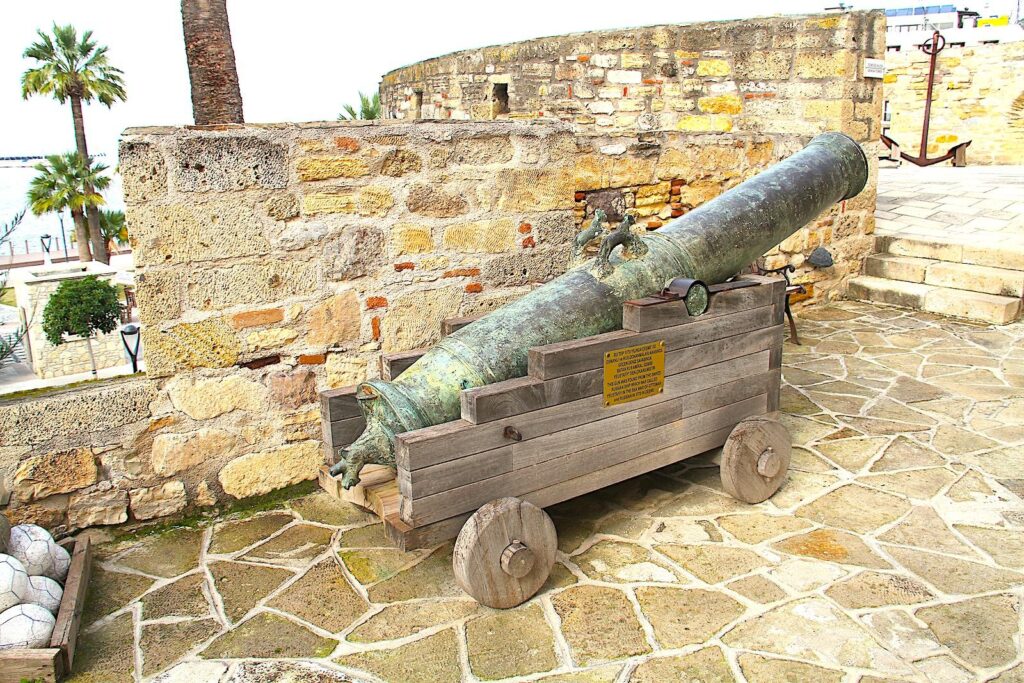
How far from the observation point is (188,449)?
357 centimetres

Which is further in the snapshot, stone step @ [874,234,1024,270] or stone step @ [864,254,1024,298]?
stone step @ [874,234,1024,270]

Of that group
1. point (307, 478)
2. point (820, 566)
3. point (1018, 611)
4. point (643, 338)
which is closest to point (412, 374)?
point (643, 338)

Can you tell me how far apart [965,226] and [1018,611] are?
603 centimetres

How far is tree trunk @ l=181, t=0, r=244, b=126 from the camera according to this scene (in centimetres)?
687

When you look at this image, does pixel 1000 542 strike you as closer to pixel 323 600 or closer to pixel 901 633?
pixel 901 633

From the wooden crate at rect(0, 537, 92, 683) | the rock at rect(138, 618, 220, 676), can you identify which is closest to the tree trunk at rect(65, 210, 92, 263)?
the wooden crate at rect(0, 537, 92, 683)

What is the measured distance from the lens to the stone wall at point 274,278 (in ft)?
10.9

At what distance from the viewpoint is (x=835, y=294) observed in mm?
7270

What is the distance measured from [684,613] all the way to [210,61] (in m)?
6.17

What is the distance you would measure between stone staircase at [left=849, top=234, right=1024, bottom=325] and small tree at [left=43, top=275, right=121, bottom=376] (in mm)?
17370

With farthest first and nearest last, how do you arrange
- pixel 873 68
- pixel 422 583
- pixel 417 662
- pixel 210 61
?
pixel 210 61 < pixel 873 68 < pixel 422 583 < pixel 417 662

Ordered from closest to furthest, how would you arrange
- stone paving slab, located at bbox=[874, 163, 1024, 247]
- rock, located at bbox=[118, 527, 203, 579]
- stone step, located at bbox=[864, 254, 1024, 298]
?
rock, located at bbox=[118, 527, 203, 579], stone step, located at bbox=[864, 254, 1024, 298], stone paving slab, located at bbox=[874, 163, 1024, 247]

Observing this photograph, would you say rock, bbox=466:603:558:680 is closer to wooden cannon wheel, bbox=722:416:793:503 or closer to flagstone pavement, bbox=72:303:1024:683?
flagstone pavement, bbox=72:303:1024:683

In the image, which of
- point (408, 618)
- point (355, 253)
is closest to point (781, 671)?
point (408, 618)
